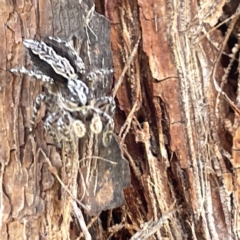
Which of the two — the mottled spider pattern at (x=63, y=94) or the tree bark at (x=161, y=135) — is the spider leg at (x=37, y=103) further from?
the tree bark at (x=161, y=135)

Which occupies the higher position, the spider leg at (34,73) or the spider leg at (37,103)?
the spider leg at (34,73)

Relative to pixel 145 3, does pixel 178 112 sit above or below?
below

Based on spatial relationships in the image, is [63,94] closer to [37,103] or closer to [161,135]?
[37,103]

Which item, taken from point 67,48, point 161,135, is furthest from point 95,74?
point 161,135

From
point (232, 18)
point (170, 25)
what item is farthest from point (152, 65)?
point (232, 18)

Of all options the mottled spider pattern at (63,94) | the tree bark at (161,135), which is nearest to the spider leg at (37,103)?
the mottled spider pattern at (63,94)

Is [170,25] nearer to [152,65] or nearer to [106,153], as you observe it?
[152,65]
